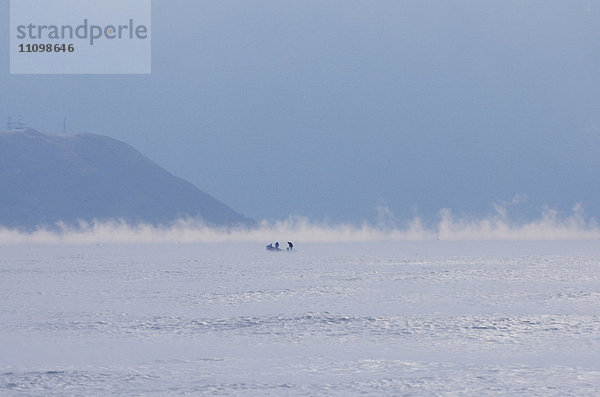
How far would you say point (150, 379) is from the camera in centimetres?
2833

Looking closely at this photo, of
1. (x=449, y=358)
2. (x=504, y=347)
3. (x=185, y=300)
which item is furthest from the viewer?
(x=185, y=300)

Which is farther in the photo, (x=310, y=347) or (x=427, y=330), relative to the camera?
(x=427, y=330)

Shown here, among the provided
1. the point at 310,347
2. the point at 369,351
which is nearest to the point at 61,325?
the point at 310,347

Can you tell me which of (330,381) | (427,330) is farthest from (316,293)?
(330,381)

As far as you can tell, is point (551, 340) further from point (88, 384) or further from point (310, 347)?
point (88, 384)

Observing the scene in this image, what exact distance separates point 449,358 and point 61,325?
73.9 feet

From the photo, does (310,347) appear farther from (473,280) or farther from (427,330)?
(473,280)

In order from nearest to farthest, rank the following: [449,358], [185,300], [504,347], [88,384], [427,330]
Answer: [88,384] < [449,358] < [504,347] < [427,330] < [185,300]

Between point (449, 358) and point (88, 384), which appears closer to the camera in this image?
point (88, 384)

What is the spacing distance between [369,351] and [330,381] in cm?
688

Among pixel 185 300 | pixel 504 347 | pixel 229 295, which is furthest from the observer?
pixel 229 295

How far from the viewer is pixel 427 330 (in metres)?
41.5

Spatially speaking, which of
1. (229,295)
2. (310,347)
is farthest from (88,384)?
(229,295)

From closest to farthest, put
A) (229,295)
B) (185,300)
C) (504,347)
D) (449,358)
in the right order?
(449,358)
(504,347)
(185,300)
(229,295)
